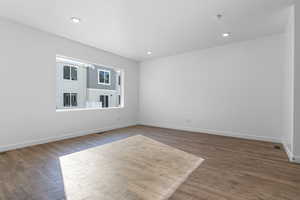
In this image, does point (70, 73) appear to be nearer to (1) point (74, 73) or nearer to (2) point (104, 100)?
(1) point (74, 73)

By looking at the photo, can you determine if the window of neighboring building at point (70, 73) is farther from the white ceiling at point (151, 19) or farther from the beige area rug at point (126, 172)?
the beige area rug at point (126, 172)

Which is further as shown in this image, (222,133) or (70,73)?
(70,73)

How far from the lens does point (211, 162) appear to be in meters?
2.63

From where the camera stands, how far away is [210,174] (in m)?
2.19

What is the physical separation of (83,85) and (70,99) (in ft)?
3.50

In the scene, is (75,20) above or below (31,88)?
above

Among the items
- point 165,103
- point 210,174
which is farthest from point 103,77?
point 210,174

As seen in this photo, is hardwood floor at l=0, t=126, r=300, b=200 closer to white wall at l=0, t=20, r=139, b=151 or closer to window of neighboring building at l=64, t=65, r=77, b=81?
white wall at l=0, t=20, r=139, b=151

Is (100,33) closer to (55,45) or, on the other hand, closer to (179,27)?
(55,45)

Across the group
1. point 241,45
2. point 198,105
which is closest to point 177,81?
point 198,105

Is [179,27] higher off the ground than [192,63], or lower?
higher

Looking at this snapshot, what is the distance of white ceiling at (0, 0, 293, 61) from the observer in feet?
8.50

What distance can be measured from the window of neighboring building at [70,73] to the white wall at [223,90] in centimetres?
435

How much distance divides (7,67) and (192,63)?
5047 millimetres
